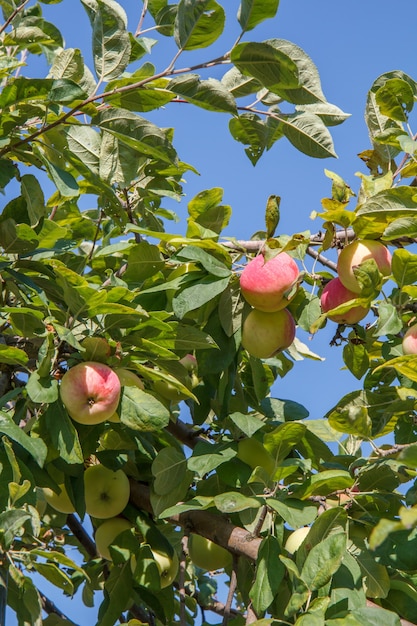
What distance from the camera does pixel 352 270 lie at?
1959 millimetres

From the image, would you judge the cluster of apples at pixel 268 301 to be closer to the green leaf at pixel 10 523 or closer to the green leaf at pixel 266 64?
the green leaf at pixel 266 64

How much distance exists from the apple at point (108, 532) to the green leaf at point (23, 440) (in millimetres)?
610

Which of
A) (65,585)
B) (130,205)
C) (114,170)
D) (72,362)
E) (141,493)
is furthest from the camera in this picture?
(130,205)

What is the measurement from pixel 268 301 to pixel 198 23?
26.4 inches

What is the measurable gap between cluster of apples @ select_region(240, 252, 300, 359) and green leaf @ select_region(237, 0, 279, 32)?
54 centimetres

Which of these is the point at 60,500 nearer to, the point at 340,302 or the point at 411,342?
the point at 340,302

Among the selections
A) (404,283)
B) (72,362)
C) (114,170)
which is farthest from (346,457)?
(114,170)

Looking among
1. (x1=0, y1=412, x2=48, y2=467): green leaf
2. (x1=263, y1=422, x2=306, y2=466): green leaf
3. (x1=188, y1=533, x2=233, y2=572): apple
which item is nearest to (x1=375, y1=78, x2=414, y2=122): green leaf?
(x1=263, y1=422, x2=306, y2=466): green leaf

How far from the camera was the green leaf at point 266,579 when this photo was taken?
179cm

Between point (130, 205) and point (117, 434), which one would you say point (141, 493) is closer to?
point (117, 434)

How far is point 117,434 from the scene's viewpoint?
2.29 metres

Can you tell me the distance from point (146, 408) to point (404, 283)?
676 millimetres

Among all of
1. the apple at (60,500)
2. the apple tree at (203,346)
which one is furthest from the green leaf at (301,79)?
the apple at (60,500)

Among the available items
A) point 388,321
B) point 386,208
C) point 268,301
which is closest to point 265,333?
point 268,301
